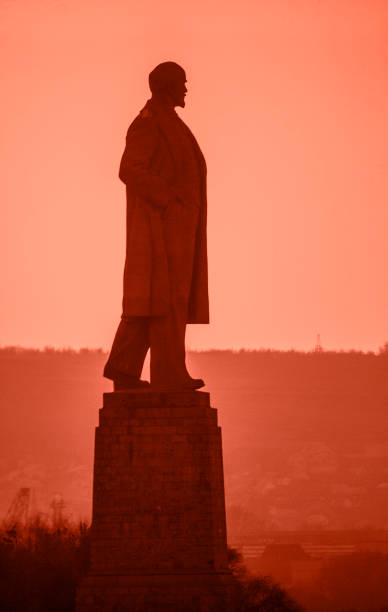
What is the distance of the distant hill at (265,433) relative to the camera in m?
61.9

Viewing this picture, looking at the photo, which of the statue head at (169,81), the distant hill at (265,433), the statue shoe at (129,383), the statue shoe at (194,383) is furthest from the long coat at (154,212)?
the distant hill at (265,433)

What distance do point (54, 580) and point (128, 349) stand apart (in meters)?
8.38

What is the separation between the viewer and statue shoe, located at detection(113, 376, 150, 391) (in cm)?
1557

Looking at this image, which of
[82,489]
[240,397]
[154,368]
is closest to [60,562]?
[154,368]

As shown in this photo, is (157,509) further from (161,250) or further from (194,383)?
(161,250)

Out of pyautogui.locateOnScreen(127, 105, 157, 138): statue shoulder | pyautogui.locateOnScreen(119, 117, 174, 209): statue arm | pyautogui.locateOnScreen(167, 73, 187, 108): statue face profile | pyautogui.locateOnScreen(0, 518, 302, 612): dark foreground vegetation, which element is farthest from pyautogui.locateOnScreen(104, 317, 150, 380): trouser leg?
pyautogui.locateOnScreen(0, 518, 302, 612): dark foreground vegetation

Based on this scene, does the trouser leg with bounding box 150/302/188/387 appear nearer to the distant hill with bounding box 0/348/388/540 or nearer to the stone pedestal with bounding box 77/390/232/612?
the stone pedestal with bounding box 77/390/232/612

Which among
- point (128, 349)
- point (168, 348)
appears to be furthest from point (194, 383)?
point (128, 349)

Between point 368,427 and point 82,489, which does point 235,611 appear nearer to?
point 82,489

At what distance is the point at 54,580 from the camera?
874 inches

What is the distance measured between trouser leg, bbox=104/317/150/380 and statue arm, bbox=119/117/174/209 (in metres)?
1.75

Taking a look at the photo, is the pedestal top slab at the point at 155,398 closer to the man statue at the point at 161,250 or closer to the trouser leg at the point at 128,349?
the man statue at the point at 161,250

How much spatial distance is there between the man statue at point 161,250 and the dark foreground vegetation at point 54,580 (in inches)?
186

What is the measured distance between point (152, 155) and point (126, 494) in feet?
16.3
